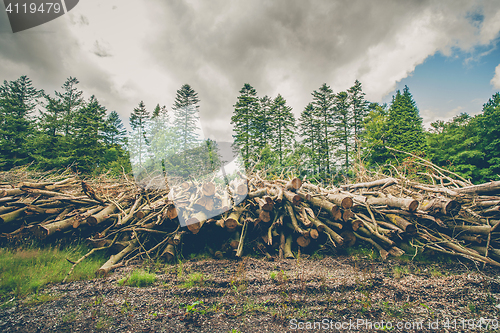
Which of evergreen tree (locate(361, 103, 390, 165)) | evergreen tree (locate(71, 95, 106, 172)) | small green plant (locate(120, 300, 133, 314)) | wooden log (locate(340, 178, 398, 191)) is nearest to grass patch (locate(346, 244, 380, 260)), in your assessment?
wooden log (locate(340, 178, 398, 191))

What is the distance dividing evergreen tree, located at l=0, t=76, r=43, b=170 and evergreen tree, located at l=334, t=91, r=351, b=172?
34.8 meters

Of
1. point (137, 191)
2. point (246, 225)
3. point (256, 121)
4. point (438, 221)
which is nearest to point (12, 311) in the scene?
point (137, 191)

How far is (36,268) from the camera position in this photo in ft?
11.9

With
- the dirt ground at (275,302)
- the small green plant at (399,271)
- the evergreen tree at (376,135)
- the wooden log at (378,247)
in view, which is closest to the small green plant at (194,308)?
the dirt ground at (275,302)

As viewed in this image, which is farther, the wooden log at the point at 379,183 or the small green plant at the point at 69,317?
the wooden log at the point at 379,183

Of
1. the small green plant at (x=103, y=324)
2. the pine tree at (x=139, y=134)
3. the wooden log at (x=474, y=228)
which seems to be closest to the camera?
the small green plant at (x=103, y=324)

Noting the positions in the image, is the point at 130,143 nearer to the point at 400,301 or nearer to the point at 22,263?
the point at 22,263

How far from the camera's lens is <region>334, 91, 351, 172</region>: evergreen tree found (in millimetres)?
24734

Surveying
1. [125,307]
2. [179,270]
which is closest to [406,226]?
[179,270]

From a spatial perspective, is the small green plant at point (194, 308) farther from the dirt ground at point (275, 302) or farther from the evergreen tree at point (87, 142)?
the evergreen tree at point (87, 142)

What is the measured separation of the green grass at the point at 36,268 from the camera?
305 cm

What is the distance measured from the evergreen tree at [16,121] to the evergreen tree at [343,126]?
3478 cm

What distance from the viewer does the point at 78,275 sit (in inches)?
139

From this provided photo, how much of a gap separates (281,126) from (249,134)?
4.92m
